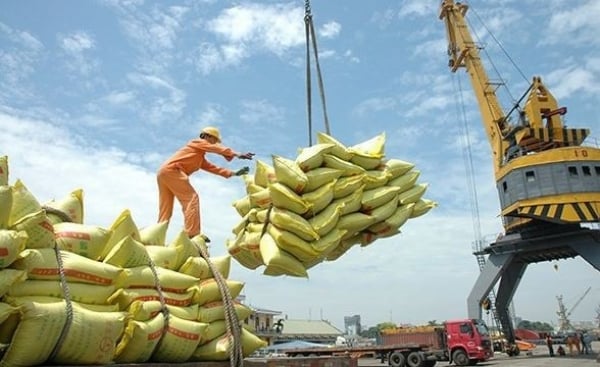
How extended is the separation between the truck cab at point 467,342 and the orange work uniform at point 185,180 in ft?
67.4

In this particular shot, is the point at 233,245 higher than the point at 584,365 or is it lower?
higher

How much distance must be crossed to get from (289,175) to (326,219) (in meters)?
0.48

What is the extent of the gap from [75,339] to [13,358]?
27 cm

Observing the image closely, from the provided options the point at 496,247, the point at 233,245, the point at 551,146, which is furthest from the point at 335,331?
the point at 233,245

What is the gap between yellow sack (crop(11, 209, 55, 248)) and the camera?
257 centimetres

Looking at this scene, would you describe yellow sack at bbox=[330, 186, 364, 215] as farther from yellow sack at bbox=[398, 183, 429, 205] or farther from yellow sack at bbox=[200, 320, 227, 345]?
yellow sack at bbox=[200, 320, 227, 345]

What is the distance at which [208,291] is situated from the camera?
3.56 m

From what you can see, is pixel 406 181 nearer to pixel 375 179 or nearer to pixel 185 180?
pixel 375 179

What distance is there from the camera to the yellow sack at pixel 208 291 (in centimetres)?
348

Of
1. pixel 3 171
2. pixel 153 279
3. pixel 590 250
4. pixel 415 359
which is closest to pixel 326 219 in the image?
pixel 153 279

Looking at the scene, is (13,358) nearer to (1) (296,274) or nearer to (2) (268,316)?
(1) (296,274)

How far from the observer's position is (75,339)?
2.58 m

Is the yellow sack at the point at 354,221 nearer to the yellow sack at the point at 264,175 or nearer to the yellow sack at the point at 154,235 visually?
the yellow sack at the point at 264,175

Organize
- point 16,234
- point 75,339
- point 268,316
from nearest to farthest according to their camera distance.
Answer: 1. point 16,234
2. point 75,339
3. point 268,316
